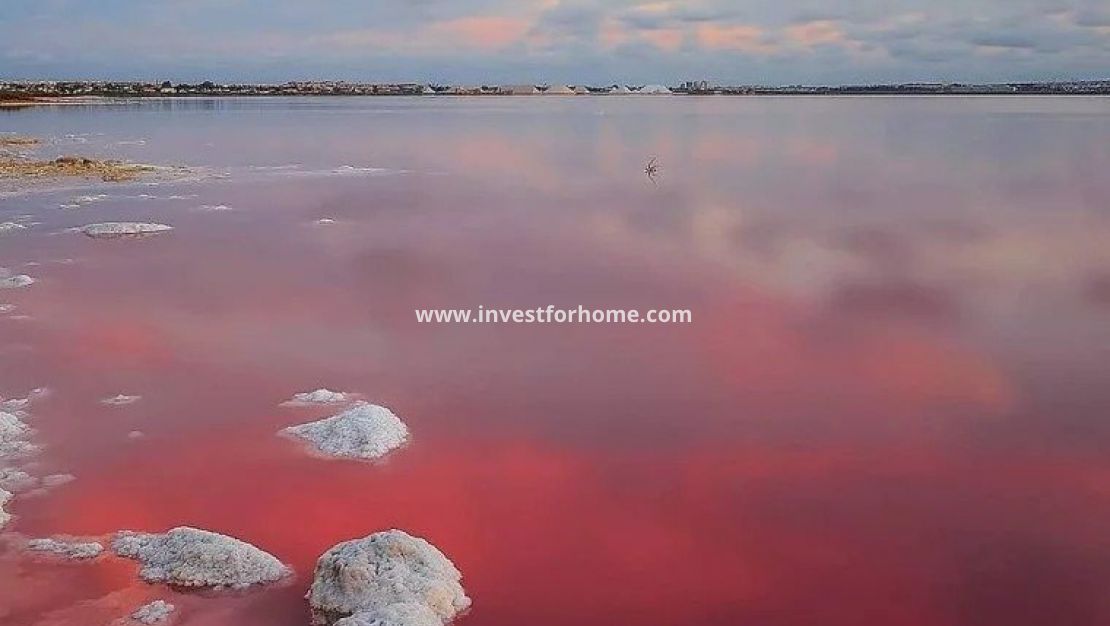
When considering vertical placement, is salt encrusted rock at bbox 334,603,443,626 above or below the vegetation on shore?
below

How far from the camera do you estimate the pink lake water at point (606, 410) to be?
5660mm

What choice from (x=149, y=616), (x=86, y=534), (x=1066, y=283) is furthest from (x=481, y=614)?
(x=1066, y=283)

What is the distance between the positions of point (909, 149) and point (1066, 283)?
2695 cm

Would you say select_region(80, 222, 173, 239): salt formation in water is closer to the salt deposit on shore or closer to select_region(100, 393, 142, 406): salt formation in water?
select_region(100, 393, 142, 406): salt formation in water

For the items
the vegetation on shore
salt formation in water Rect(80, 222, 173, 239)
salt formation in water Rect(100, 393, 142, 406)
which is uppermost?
the vegetation on shore

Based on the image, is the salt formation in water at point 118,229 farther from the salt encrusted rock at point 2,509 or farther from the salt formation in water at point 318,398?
the salt encrusted rock at point 2,509

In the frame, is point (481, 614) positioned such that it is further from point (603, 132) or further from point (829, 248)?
point (603, 132)

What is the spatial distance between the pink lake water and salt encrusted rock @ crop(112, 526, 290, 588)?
0.13 meters

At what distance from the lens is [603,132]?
51.9 meters

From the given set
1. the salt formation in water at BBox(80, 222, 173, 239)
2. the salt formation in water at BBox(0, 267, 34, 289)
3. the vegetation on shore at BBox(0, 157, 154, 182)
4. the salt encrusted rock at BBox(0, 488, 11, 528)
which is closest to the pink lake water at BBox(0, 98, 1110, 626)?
the salt encrusted rock at BBox(0, 488, 11, 528)

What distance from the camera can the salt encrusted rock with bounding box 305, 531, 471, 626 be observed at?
490cm

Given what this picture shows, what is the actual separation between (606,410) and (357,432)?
80.1 inches

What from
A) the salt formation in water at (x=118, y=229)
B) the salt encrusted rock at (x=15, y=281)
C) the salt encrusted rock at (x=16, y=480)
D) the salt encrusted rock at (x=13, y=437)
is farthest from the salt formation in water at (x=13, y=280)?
the salt encrusted rock at (x=16, y=480)

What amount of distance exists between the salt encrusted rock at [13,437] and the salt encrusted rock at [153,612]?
2.54 metres
